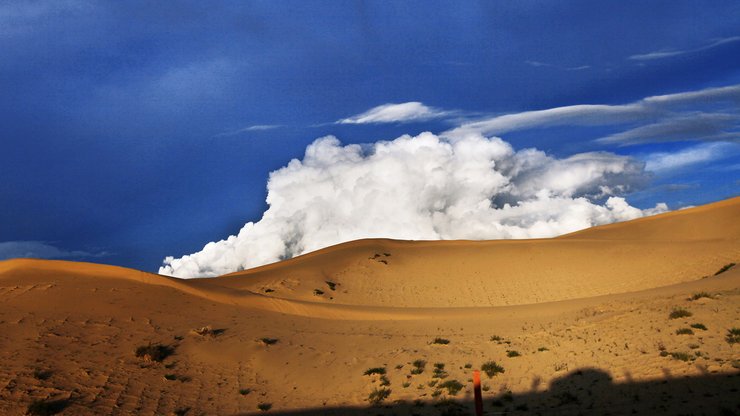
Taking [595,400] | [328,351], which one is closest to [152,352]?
[328,351]

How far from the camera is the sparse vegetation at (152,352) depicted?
19766mm

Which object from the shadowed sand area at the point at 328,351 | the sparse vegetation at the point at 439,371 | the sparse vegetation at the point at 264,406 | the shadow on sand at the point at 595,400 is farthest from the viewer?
the sparse vegetation at the point at 439,371

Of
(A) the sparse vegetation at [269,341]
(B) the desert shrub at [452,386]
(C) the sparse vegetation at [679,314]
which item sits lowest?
(B) the desert shrub at [452,386]

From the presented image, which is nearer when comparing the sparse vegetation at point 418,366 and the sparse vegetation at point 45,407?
the sparse vegetation at point 45,407

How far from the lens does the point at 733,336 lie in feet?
56.4

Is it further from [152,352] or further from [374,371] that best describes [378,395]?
[152,352]

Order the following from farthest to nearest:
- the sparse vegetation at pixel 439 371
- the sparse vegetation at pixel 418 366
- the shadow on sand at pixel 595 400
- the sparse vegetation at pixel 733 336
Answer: the sparse vegetation at pixel 418 366
the sparse vegetation at pixel 439 371
the sparse vegetation at pixel 733 336
the shadow on sand at pixel 595 400

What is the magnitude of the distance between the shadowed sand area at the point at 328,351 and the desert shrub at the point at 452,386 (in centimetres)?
18

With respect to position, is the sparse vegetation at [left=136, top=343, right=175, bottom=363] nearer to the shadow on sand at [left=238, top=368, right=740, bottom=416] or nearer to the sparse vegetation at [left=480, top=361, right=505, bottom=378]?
the shadow on sand at [left=238, top=368, right=740, bottom=416]

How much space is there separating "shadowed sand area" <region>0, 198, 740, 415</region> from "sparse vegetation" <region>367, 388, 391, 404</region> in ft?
→ 0.75

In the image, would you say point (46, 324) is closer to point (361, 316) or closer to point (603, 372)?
point (361, 316)

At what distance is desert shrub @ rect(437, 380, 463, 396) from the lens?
17359mm

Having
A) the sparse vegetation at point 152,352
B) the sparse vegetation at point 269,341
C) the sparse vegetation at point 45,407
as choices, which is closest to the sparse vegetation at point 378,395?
the sparse vegetation at point 269,341

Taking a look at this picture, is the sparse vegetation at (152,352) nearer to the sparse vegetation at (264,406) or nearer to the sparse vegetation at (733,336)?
the sparse vegetation at (264,406)
